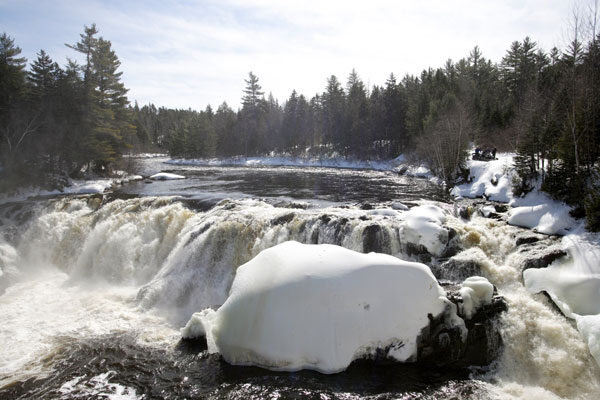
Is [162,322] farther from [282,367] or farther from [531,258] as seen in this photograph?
[531,258]

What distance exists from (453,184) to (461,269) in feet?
55.7

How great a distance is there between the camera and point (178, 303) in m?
10.8

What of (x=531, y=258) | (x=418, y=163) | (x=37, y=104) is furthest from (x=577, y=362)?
(x=418, y=163)

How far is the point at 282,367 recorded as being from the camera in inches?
257

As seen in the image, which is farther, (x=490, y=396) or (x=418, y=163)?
(x=418, y=163)

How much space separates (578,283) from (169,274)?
11953mm

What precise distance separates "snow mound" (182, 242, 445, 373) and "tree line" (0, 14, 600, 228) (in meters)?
7.98

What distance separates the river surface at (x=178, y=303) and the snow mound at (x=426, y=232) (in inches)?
13.8

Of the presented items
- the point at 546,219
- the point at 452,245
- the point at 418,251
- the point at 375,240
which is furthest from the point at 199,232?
the point at 546,219

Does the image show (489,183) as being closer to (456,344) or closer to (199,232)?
(456,344)

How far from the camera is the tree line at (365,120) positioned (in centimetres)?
1377

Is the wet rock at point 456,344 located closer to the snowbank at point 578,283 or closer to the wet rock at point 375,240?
the snowbank at point 578,283

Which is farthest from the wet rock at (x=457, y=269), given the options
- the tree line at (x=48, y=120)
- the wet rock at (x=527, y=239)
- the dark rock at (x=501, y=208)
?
the tree line at (x=48, y=120)

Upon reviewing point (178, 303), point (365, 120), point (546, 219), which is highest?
point (365, 120)
